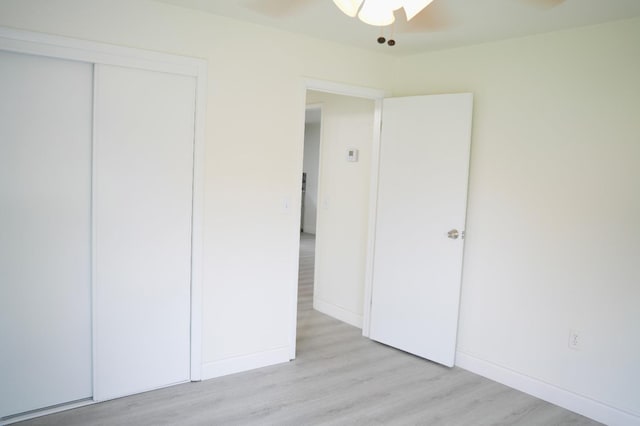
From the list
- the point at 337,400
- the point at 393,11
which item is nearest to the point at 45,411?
the point at 337,400

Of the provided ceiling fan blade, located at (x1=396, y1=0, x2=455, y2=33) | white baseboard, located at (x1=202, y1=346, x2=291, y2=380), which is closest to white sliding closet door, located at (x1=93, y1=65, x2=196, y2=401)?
white baseboard, located at (x1=202, y1=346, x2=291, y2=380)

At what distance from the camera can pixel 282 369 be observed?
3320 millimetres

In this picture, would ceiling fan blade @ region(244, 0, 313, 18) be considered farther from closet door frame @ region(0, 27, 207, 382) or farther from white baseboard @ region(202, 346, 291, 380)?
white baseboard @ region(202, 346, 291, 380)

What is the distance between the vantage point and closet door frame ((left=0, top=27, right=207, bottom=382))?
2.39m

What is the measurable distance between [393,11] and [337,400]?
2.30m

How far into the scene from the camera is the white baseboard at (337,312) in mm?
4285

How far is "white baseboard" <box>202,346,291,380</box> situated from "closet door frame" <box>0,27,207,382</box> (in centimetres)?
8

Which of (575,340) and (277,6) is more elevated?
(277,6)

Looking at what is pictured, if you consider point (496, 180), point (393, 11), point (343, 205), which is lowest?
point (343, 205)

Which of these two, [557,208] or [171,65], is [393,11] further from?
[557,208]

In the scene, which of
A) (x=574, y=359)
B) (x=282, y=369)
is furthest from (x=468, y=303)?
(x=282, y=369)

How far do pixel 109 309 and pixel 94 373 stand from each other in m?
0.39

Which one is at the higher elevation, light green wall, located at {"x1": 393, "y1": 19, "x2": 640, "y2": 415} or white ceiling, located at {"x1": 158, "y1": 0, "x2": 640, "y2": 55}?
white ceiling, located at {"x1": 158, "y1": 0, "x2": 640, "y2": 55}

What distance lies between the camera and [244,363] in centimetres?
326
